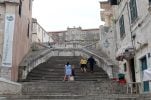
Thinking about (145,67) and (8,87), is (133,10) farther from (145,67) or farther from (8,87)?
(8,87)

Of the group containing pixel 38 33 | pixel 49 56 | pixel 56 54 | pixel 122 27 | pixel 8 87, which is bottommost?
pixel 8 87

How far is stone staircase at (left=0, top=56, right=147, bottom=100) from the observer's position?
12657mm

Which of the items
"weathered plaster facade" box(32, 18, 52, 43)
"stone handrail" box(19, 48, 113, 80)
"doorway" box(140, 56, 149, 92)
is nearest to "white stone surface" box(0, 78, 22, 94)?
"stone handrail" box(19, 48, 113, 80)

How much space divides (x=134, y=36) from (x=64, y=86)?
527 cm

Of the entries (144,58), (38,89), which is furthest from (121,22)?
(38,89)

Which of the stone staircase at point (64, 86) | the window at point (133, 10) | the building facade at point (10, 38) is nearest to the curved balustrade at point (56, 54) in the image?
the stone staircase at point (64, 86)

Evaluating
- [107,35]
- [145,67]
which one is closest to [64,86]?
[145,67]

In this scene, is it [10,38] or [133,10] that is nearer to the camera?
[133,10]

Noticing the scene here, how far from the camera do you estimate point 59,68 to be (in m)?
23.2

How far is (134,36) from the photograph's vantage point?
17281 mm

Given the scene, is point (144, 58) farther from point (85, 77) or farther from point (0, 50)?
point (0, 50)

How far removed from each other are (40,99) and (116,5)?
41.3 feet

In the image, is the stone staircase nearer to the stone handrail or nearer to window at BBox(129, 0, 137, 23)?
the stone handrail

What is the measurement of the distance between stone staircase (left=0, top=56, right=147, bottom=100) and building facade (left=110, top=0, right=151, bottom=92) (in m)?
1.59
